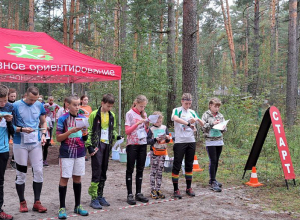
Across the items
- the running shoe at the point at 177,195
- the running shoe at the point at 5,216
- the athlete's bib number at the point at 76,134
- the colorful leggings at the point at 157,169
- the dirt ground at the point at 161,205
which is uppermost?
the athlete's bib number at the point at 76,134

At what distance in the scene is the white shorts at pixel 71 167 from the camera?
13.3 feet

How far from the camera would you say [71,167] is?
4105 mm

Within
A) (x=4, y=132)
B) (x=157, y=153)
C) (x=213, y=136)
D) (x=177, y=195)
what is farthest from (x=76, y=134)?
(x=213, y=136)

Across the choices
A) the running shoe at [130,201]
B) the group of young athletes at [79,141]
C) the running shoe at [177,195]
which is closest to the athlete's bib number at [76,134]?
the group of young athletes at [79,141]

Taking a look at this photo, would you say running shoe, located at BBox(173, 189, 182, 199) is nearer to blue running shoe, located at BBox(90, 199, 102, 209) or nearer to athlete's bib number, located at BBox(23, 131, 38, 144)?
blue running shoe, located at BBox(90, 199, 102, 209)

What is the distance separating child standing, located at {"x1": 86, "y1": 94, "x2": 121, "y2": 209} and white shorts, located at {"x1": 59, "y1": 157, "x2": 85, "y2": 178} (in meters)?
0.30

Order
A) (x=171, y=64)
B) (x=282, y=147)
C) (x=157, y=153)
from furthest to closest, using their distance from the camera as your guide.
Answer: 1. (x=171, y=64)
2. (x=282, y=147)
3. (x=157, y=153)

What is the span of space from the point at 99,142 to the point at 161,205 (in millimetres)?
1449

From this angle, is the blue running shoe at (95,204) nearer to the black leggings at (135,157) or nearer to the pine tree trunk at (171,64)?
the black leggings at (135,157)

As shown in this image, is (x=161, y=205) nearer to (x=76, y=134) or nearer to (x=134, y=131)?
(x=134, y=131)

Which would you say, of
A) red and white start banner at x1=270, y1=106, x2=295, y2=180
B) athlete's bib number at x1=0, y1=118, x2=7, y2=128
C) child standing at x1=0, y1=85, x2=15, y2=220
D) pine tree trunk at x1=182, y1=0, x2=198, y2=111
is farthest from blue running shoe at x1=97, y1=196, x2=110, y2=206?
pine tree trunk at x1=182, y1=0, x2=198, y2=111

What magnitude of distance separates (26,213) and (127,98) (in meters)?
7.97

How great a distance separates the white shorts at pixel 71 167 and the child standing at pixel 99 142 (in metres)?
0.30

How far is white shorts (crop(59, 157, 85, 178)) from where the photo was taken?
4.06 metres
